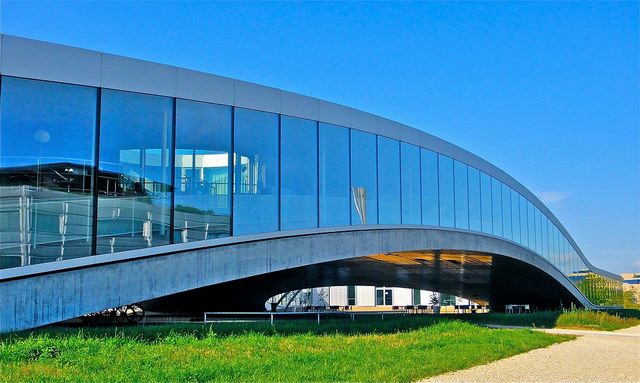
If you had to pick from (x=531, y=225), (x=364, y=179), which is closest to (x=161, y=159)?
(x=364, y=179)

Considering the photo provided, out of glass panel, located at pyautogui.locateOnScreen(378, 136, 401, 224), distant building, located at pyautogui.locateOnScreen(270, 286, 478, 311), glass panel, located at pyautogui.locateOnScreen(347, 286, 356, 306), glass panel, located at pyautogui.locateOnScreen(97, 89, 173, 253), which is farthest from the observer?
glass panel, located at pyautogui.locateOnScreen(347, 286, 356, 306)

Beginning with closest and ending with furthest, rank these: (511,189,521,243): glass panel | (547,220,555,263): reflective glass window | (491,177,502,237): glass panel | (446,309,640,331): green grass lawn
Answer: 1. (446,309,640,331): green grass lawn
2. (491,177,502,237): glass panel
3. (511,189,521,243): glass panel
4. (547,220,555,263): reflective glass window

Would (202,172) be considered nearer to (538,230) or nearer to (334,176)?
(334,176)

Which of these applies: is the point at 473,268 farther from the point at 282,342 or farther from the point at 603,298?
the point at 603,298

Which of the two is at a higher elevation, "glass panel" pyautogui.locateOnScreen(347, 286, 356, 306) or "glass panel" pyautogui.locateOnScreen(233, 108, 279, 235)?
"glass panel" pyautogui.locateOnScreen(233, 108, 279, 235)

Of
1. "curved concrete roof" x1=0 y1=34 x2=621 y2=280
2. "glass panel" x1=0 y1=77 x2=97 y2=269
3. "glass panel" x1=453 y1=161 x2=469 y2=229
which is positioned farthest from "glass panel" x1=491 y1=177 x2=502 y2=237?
"glass panel" x1=0 y1=77 x2=97 y2=269

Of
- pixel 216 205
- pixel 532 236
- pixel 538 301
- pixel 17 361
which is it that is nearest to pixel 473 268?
pixel 532 236

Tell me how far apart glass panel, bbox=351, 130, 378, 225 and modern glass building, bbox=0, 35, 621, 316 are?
0.06 m

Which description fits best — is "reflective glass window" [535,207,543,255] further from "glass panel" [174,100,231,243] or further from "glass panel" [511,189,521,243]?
"glass panel" [174,100,231,243]

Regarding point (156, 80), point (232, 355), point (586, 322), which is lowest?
point (586, 322)

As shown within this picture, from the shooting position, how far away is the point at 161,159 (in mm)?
16578

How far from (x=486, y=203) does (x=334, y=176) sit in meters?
14.5

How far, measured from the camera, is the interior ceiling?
A: 95.8ft

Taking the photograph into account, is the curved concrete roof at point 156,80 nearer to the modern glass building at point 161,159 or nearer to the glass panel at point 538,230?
the modern glass building at point 161,159
